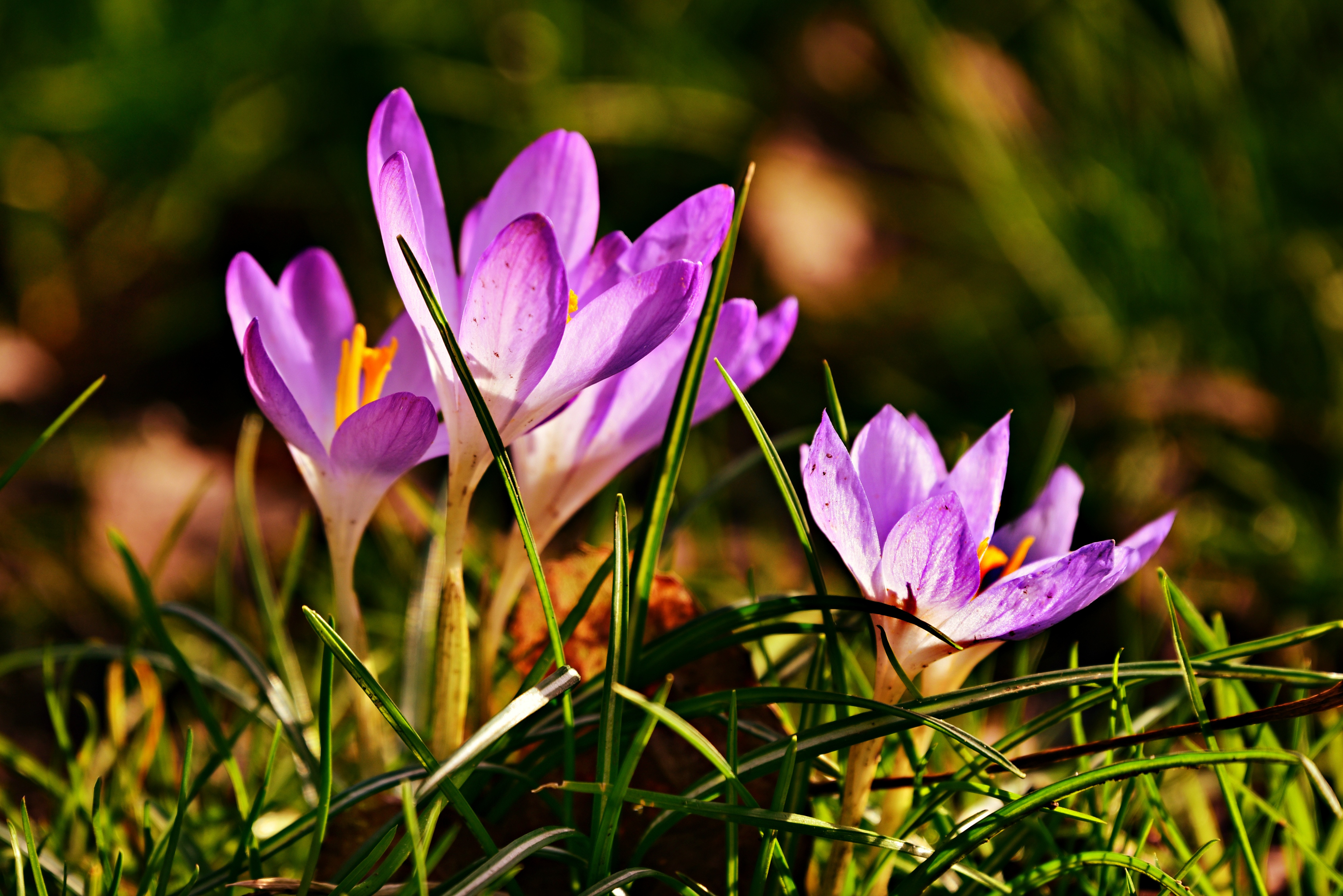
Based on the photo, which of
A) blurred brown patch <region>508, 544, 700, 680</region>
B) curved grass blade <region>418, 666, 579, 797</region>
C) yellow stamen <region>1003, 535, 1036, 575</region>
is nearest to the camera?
curved grass blade <region>418, 666, 579, 797</region>

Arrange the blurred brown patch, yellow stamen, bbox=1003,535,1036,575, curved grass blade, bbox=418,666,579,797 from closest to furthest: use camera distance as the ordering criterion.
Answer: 1. curved grass blade, bbox=418,666,579,797
2. yellow stamen, bbox=1003,535,1036,575
3. the blurred brown patch

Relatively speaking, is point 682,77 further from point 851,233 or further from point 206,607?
point 206,607

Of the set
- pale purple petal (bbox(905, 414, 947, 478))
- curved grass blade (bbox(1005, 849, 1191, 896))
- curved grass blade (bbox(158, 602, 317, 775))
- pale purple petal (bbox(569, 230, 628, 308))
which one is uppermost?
pale purple petal (bbox(569, 230, 628, 308))

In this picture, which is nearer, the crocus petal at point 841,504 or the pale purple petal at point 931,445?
the crocus petal at point 841,504

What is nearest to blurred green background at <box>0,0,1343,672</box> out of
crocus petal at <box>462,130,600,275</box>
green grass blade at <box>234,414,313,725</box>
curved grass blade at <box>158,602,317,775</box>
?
green grass blade at <box>234,414,313,725</box>

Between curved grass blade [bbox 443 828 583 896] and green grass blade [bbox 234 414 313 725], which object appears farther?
green grass blade [bbox 234 414 313 725]

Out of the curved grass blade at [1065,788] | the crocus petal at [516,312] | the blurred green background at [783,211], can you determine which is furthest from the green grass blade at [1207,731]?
the blurred green background at [783,211]

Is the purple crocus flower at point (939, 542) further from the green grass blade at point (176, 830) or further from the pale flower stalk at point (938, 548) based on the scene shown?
the green grass blade at point (176, 830)

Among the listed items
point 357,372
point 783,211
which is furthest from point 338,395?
point 783,211

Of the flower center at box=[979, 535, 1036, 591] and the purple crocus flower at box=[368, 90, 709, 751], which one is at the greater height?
the purple crocus flower at box=[368, 90, 709, 751]

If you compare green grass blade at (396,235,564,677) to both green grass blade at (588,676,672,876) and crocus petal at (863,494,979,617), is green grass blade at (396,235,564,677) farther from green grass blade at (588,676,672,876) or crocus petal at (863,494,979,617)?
crocus petal at (863,494,979,617)
